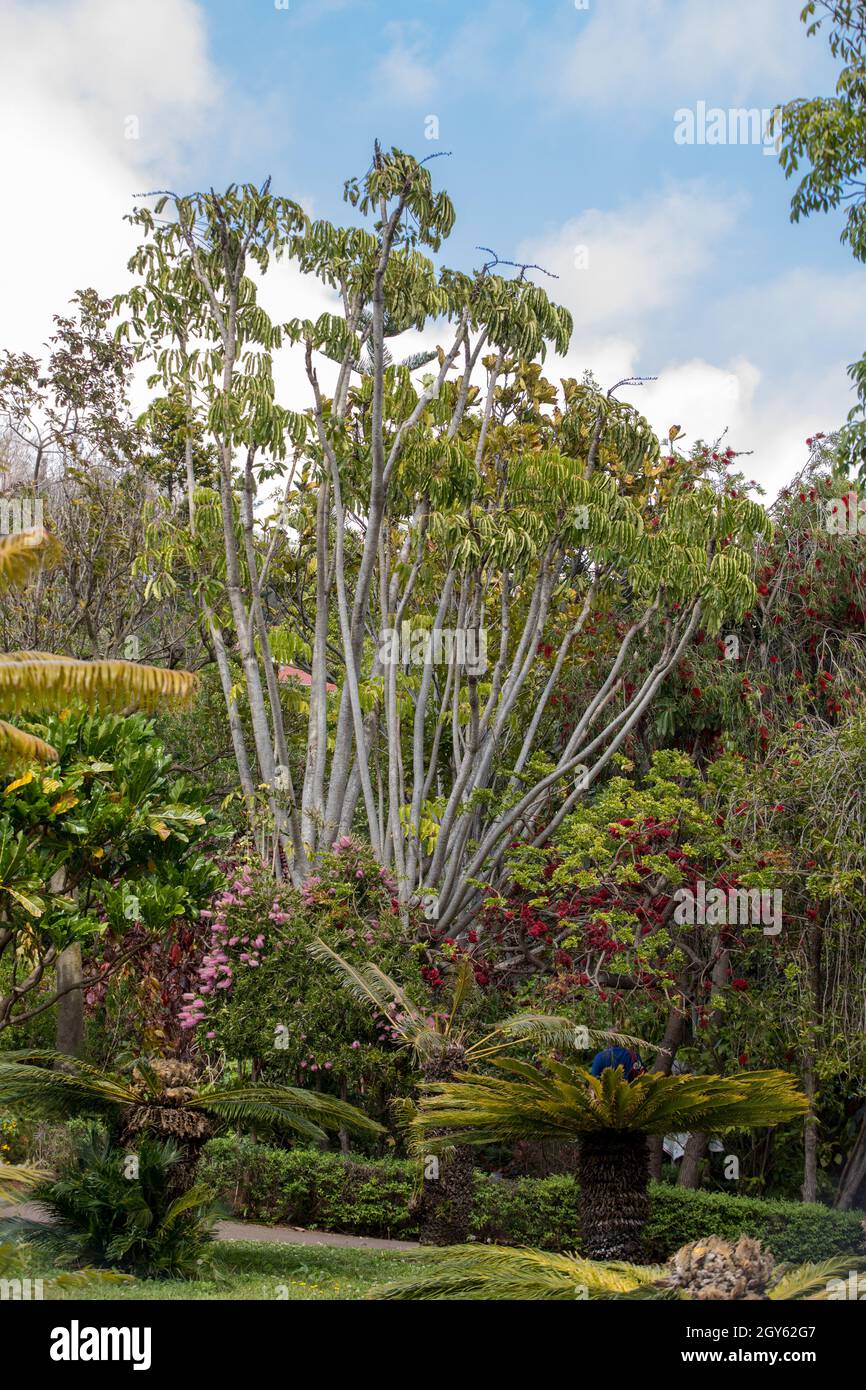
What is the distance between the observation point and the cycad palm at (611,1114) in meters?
8.43

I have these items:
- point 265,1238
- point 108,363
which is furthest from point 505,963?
point 108,363

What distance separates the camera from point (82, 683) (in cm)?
796

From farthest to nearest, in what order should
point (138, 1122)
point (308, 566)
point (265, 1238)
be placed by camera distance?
1. point (308, 566)
2. point (265, 1238)
3. point (138, 1122)

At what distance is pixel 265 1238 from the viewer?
39.8 ft

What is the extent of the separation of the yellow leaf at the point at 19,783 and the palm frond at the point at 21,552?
4.12m

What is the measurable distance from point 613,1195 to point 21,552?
552cm

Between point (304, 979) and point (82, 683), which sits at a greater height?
point (82, 683)

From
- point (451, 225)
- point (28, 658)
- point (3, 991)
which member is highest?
point (451, 225)

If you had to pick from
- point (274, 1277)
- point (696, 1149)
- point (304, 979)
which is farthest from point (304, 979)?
point (696, 1149)

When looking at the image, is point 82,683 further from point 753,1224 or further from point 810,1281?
point 753,1224

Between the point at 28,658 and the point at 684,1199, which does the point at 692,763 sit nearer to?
the point at 684,1199

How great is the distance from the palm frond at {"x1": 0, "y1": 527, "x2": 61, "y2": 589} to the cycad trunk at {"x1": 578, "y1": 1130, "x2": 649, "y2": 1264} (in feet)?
16.6

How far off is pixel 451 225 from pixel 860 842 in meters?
8.07

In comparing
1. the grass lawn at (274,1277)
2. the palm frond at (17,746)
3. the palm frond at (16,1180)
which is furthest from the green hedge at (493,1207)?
the palm frond at (17,746)
